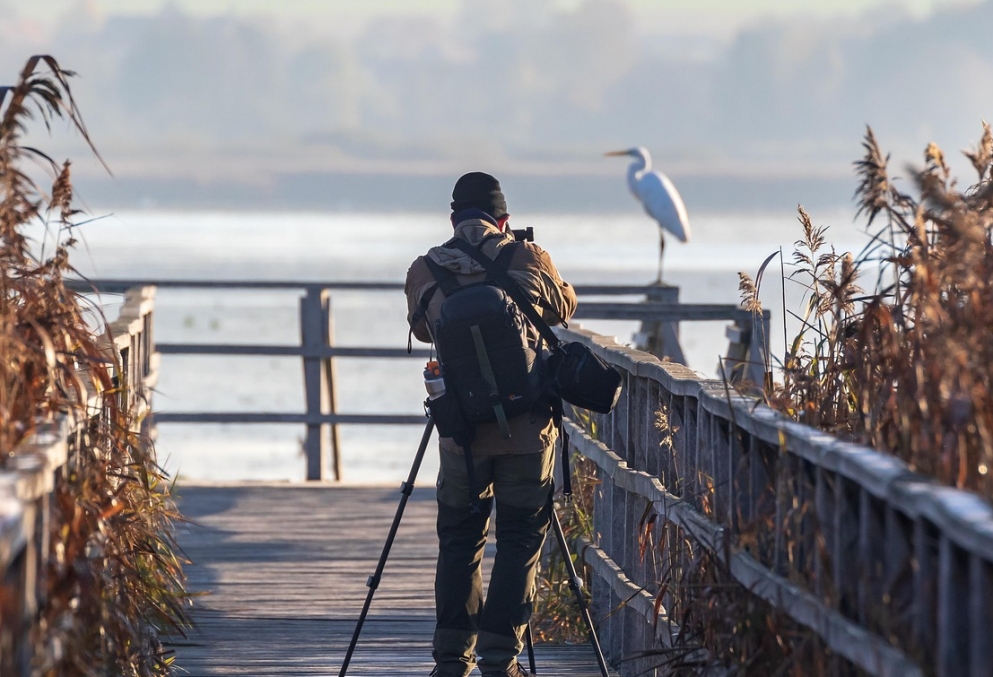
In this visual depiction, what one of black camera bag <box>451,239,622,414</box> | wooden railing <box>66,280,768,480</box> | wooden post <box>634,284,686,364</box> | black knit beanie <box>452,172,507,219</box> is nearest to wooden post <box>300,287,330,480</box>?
wooden railing <box>66,280,768,480</box>

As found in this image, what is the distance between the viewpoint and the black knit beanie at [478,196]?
457cm

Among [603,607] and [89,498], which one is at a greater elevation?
[89,498]

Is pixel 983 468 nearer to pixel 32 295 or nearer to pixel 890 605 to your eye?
pixel 890 605

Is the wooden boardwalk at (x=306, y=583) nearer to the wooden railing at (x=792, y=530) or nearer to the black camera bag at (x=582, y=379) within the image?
the wooden railing at (x=792, y=530)

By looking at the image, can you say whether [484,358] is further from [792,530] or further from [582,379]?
[792,530]

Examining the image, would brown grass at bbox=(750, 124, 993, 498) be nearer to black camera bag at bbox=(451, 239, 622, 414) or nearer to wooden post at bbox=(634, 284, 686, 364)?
black camera bag at bbox=(451, 239, 622, 414)

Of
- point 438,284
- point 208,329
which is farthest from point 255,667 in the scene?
point 208,329

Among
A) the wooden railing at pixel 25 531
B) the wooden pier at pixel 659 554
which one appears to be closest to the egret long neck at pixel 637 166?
the wooden pier at pixel 659 554

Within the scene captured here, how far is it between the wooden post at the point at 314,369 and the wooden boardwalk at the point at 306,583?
0.39 meters

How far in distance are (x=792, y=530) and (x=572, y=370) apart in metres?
1.28

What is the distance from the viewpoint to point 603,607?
17.6 ft

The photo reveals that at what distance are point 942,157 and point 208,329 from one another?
3543 centimetres

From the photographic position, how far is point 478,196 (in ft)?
15.0

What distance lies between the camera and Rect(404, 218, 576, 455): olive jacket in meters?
4.41
